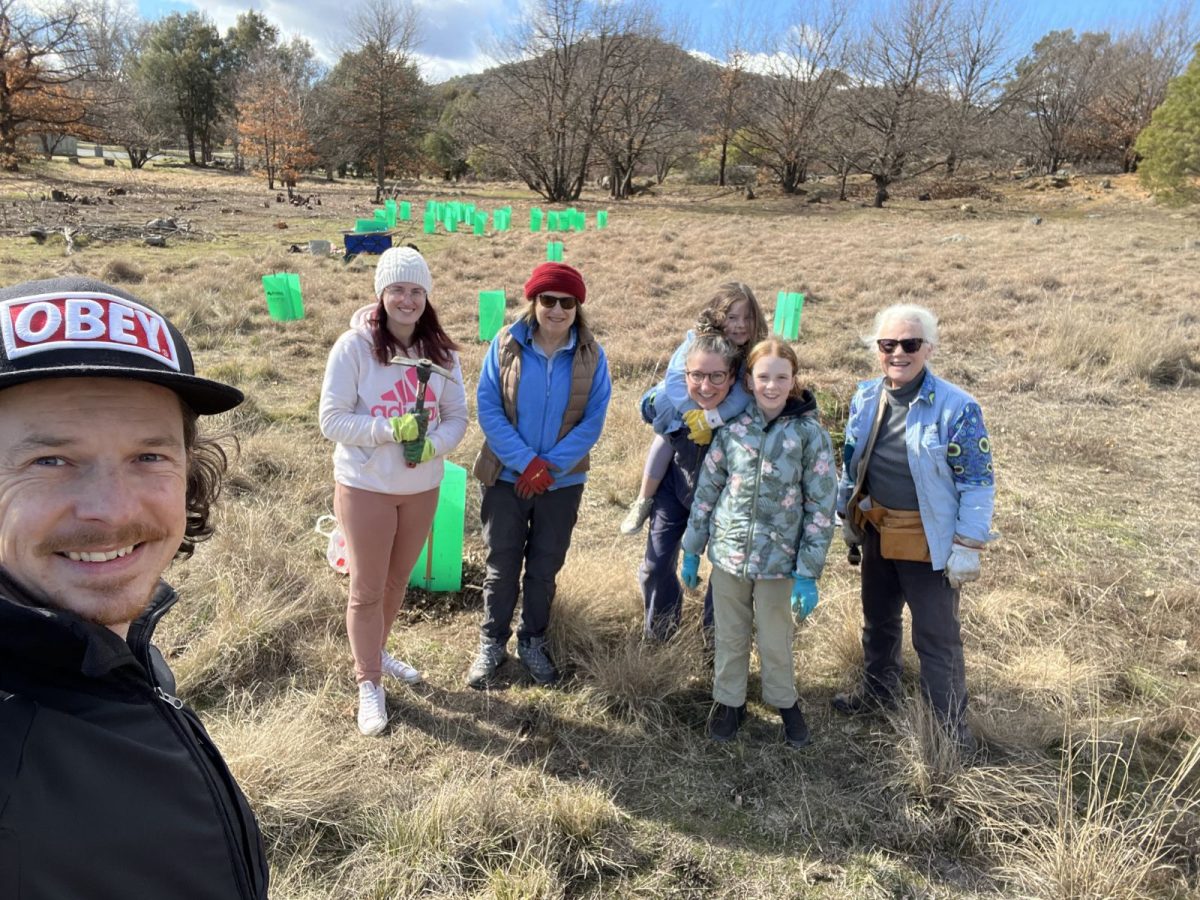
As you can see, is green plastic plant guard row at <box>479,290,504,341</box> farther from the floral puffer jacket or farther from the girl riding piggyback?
the floral puffer jacket

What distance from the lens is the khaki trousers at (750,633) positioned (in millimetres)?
2877

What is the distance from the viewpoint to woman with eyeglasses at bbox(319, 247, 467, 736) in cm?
279

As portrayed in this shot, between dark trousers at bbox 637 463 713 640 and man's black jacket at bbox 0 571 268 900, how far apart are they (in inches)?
99.8

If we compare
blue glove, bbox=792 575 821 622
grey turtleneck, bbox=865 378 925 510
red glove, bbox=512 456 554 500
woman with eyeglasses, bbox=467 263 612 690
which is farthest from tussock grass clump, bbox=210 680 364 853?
grey turtleneck, bbox=865 378 925 510

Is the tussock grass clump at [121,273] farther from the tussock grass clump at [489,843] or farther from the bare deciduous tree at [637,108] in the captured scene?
the bare deciduous tree at [637,108]

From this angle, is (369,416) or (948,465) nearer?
(948,465)

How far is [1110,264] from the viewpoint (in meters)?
15.5

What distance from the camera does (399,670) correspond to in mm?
3270

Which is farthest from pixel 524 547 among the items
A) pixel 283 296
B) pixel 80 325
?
pixel 283 296

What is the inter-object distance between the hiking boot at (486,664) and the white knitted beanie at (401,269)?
1694 millimetres

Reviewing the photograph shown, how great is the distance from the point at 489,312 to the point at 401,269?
20.5ft

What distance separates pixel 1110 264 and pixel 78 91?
145ft

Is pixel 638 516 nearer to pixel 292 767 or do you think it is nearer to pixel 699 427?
pixel 699 427

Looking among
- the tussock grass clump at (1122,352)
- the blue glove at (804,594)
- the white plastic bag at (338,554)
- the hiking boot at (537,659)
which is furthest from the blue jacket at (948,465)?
the tussock grass clump at (1122,352)
